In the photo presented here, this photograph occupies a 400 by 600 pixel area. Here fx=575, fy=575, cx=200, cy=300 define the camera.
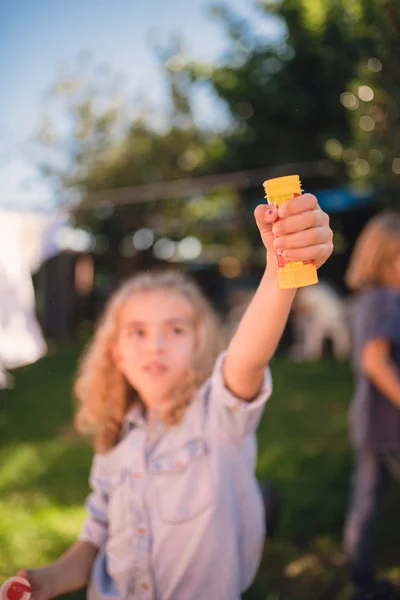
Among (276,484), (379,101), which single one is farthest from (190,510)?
(276,484)

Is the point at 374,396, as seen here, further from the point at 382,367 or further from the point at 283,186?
the point at 283,186

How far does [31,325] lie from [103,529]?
2.45 ft

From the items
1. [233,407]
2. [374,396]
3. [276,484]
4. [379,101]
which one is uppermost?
[379,101]

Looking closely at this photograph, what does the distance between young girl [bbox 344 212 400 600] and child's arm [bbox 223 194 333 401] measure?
1004 millimetres

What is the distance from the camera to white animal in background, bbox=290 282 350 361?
7.41m

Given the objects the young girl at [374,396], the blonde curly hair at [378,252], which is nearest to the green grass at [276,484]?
the young girl at [374,396]

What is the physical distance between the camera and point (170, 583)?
3.85 feet

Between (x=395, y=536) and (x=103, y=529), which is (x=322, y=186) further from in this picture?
(x=103, y=529)

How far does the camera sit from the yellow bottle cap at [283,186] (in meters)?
0.82

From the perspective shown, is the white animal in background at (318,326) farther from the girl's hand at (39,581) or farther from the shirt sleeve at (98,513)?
the girl's hand at (39,581)

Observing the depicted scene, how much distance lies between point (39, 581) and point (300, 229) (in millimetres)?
897

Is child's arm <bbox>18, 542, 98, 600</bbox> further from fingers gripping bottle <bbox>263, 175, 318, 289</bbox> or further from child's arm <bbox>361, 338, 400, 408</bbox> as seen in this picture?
Answer: child's arm <bbox>361, 338, 400, 408</bbox>

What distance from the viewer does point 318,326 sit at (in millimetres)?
7438

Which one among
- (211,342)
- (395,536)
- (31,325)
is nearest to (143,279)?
(211,342)
